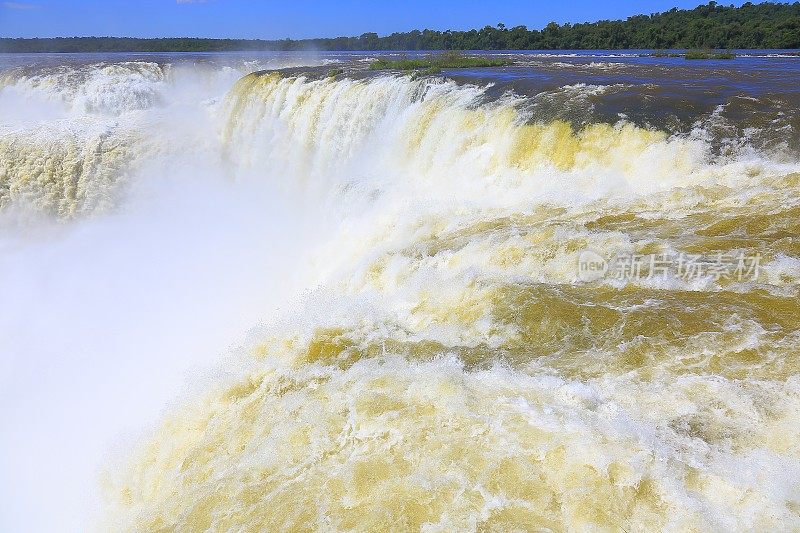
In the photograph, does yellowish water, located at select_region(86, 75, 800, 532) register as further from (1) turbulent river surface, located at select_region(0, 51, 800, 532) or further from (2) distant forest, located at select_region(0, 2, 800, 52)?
→ (2) distant forest, located at select_region(0, 2, 800, 52)

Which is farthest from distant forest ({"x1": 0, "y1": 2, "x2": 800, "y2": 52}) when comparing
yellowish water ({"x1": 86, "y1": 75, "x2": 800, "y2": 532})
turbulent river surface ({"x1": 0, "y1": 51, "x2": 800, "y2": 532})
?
yellowish water ({"x1": 86, "y1": 75, "x2": 800, "y2": 532})

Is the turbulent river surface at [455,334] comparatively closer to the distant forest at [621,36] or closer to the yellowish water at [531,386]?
the yellowish water at [531,386]

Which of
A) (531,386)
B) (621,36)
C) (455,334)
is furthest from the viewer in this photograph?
(621,36)

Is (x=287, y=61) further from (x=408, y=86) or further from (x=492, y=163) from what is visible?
(x=492, y=163)

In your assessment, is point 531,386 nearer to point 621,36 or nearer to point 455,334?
point 455,334

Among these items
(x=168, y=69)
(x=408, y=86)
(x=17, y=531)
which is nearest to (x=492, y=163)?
(x=408, y=86)

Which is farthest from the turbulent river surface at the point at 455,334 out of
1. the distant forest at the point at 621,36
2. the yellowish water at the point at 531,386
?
the distant forest at the point at 621,36

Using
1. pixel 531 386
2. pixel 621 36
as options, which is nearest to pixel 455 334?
pixel 531 386
